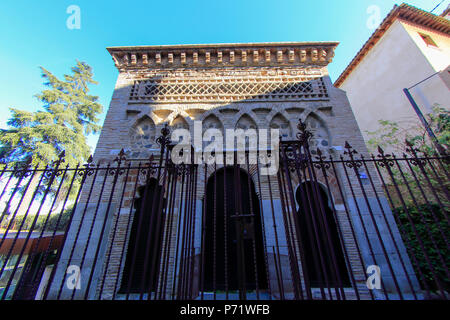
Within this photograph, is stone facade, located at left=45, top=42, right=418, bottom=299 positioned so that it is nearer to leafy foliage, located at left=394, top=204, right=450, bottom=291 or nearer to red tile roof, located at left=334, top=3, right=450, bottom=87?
leafy foliage, located at left=394, top=204, right=450, bottom=291

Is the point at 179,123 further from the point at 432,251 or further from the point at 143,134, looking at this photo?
the point at 432,251

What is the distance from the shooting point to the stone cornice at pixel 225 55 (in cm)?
609

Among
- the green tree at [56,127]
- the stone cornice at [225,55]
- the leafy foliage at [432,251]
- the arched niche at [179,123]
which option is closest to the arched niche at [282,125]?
the stone cornice at [225,55]

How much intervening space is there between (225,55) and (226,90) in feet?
4.60

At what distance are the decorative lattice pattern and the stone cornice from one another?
0.68 meters

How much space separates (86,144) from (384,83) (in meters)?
18.2

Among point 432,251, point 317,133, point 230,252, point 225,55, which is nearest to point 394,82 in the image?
point 317,133

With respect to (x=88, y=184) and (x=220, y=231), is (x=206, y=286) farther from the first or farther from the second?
(x=88, y=184)

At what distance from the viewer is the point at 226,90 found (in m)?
5.86

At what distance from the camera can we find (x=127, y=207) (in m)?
4.39

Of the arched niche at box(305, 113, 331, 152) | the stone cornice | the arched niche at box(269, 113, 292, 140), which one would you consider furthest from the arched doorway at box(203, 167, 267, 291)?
the stone cornice

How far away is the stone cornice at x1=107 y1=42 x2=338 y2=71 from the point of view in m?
6.09

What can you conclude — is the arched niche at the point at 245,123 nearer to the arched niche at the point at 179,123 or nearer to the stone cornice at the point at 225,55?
the arched niche at the point at 179,123
